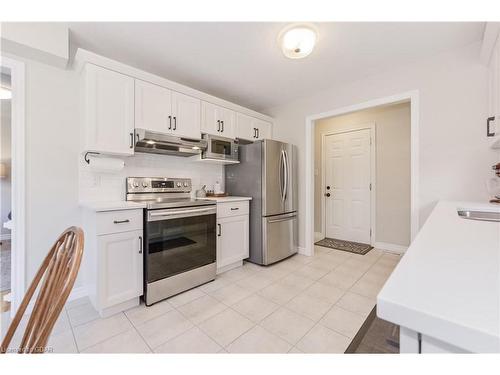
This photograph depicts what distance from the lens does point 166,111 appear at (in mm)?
2367

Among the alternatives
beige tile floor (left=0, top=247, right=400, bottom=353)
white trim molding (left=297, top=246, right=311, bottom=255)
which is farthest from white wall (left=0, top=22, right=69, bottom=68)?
white trim molding (left=297, top=246, right=311, bottom=255)

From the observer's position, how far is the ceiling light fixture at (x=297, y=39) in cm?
170

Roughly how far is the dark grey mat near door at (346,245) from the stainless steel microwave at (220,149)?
2.20 metres

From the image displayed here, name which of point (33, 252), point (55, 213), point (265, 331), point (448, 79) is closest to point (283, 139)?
point (448, 79)

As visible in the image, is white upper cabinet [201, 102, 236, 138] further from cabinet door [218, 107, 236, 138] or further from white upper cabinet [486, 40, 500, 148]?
white upper cabinet [486, 40, 500, 148]

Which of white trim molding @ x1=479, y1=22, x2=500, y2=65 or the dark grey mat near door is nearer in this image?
white trim molding @ x1=479, y1=22, x2=500, y2=65

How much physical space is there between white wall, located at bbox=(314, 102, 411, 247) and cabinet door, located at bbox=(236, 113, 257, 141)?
3.93 ft

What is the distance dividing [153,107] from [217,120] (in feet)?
2.75

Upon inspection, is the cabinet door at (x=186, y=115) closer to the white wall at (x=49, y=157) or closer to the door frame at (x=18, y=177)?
the white wall at (x=49, y=157)

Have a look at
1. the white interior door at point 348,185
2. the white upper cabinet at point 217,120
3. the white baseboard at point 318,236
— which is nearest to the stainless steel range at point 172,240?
the white upper cabinet at point 217,120

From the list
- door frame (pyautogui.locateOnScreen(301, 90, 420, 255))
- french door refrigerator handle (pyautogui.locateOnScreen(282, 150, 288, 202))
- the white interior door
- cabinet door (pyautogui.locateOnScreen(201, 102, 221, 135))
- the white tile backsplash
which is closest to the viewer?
the white tile backsplash

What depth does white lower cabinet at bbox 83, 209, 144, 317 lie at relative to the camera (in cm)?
173
